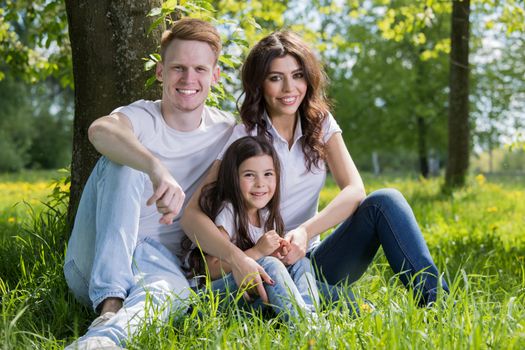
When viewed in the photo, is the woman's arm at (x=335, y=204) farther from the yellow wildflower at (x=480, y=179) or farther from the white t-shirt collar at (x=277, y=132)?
the yellow wildflower at (x=480, y=179)

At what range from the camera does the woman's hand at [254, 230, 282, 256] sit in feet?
9.50

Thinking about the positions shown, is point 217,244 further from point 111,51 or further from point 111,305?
point 111,51

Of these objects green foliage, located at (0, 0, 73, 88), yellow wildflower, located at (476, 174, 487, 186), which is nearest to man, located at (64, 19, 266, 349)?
green foliage, located at (0, 0, 73, 88)

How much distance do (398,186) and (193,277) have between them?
697cm

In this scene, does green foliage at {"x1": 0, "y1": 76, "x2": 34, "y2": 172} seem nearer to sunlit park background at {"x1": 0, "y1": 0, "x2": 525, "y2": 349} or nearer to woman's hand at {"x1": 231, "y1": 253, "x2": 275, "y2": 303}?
sunlit park background at {"x1": 0, "y1": 0, "x2": 525, "y2": 349}

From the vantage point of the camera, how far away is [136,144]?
2818 mm

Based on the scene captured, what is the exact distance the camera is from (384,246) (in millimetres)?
3068

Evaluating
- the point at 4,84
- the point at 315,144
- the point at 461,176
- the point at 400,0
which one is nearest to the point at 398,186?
the point at 461,176

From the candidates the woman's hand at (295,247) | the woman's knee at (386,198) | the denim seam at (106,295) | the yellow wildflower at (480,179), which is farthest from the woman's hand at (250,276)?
the yellow wildflower at (480,179)

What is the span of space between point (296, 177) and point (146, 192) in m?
0.73

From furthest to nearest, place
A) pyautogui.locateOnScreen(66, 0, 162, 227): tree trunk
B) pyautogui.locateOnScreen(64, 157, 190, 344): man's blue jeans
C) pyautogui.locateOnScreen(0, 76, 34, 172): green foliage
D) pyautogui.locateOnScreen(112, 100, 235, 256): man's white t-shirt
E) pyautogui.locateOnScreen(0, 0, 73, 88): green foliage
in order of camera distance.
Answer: pyautogui.locateOnScreen(0, 76, 34, 172): green foliage < pyautogui.locateOnScreen(0, 0, 73, 88): green foliage < pyautogui.locateOnScreen(66, 0, 162, 227): tree trunk < pyautogui.locateOnScreen(112, 100, 235, 256): man's white t-shirt < pyautogui.locateOnScreen(64, 157, 190, 344): man's blue jeans

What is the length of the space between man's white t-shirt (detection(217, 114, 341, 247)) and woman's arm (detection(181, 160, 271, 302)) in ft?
1.14

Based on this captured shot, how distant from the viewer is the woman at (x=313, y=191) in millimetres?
3002

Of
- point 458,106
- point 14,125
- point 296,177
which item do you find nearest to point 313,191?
point 296,177
